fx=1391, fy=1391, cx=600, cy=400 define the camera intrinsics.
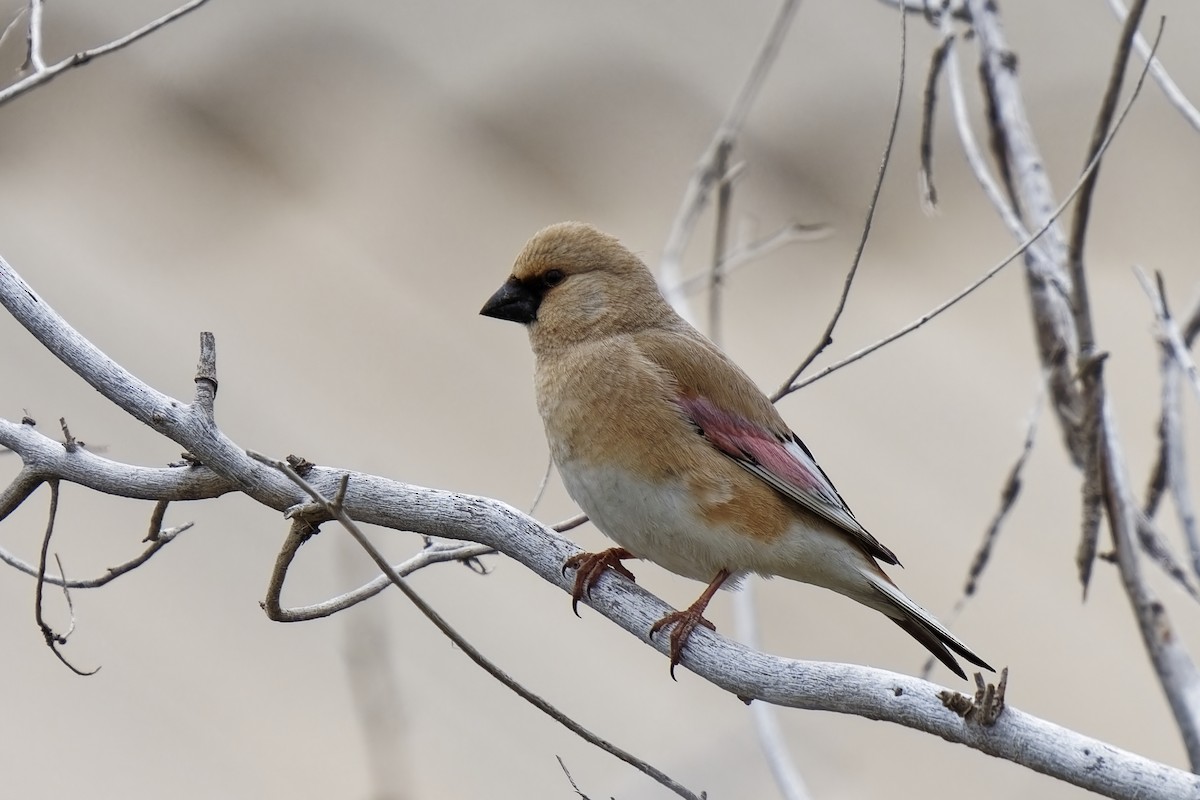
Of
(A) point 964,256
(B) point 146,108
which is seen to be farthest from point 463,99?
(A) point 964,256

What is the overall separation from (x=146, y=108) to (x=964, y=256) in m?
6.03

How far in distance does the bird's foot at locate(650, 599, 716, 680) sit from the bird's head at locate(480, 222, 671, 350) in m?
1.03

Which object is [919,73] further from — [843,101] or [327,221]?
[327,221]

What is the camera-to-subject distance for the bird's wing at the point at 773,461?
331 centimetres

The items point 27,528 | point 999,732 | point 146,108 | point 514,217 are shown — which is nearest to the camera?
point 999,732

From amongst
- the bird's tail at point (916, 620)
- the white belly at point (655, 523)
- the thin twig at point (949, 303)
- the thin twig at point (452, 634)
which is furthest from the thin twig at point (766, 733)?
the thin twig at point (452, 634)

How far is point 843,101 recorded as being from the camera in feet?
33.8

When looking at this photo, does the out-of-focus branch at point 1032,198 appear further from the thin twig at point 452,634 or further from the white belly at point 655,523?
the thin twig at point 452,634

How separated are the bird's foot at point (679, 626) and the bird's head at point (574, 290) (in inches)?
40.5

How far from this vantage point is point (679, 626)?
9.27 ft

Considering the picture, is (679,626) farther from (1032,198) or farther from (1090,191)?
(1032,198)

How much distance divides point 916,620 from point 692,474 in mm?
614

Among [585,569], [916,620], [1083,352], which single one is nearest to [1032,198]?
[1083,352]

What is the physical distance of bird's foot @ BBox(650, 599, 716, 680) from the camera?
9.13 ft
